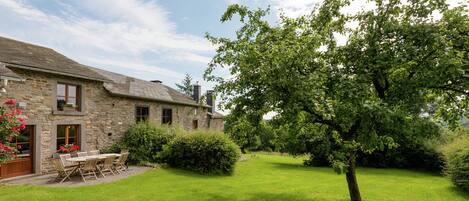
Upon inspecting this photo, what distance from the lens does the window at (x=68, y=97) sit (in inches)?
494

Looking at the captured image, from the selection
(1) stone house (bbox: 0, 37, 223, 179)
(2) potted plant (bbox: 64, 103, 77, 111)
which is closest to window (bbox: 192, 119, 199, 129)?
(1) stone house (bbox: 0, 37, 223, 179)

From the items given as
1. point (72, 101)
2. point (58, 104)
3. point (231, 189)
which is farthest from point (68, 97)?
point (231, 189)

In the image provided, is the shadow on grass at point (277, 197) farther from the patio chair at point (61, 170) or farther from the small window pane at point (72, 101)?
the small window pane at point (72, 101)

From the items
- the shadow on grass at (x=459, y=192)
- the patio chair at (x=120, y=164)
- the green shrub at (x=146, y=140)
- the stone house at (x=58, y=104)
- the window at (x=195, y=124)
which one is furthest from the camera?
the window at (x=195, y=124)

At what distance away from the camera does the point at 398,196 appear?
9.58 metres

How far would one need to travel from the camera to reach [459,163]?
35.3 ft

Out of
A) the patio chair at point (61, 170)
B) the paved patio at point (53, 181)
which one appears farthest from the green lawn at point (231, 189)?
the patio chair at point (61, 170)

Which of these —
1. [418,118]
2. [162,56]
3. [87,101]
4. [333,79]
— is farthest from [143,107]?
[418,118]

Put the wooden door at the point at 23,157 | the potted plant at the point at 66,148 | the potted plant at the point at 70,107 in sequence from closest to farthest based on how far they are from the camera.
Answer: the wooden door at the point at 23,157
the potted plant at the point at 66,148
the potted plant at the point at 70,107

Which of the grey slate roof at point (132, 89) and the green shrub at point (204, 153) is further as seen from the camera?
the grey slate roof at point (132, 89)

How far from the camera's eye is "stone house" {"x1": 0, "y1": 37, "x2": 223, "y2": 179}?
436 inches

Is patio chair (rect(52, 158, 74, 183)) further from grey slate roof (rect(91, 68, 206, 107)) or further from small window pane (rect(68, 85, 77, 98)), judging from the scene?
grey slate roof (rect(91, 68, 206, 107))

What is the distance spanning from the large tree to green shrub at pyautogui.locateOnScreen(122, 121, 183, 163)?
9236 mm

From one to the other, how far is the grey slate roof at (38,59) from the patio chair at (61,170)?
3.63m
